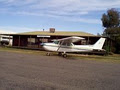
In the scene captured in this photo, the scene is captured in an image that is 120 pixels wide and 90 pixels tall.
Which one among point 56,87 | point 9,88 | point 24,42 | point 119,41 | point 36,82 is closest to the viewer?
point 9,88

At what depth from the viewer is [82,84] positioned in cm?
883

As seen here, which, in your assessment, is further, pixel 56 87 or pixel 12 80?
pixel 12 80

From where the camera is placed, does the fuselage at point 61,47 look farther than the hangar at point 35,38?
No

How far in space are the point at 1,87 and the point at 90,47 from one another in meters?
21.6

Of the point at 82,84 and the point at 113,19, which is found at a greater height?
the point at 113,19

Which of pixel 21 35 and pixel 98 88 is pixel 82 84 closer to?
pixel 98 88

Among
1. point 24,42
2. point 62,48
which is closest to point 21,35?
point 24,42

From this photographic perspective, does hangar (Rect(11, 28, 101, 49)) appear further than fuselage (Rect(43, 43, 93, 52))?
Yes

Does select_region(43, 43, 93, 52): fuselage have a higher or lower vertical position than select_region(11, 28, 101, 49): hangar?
lower

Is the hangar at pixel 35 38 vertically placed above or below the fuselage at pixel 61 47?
above

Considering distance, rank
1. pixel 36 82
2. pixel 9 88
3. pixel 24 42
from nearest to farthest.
Result: pixel 9 88 < pixel 36 82 < pixel 24 42

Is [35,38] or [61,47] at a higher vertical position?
[35,38]

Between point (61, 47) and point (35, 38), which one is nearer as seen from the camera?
point (61, 47)

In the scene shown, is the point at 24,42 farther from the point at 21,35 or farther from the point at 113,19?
the point at 113,19
